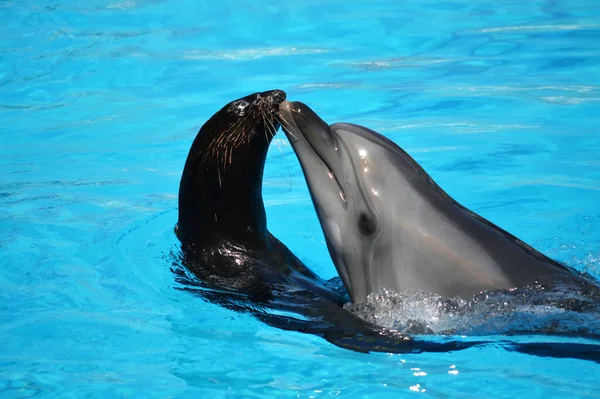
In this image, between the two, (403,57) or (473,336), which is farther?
(403,57)

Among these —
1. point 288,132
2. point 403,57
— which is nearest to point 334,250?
point 288,132

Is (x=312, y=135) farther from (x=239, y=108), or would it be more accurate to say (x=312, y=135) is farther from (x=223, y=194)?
(x=223, y=194)

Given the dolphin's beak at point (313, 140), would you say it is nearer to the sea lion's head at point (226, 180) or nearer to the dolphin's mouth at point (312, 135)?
the dolphin's mouth at point (312, 135)

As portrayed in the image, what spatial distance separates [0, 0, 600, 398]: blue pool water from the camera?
4.07 m

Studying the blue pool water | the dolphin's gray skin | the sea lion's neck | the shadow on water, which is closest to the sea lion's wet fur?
the sea lion's neck

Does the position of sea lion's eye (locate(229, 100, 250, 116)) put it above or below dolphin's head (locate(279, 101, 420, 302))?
above

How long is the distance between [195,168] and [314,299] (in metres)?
1.13

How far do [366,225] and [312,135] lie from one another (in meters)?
0.48

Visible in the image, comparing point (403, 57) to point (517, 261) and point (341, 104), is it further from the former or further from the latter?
point (517, 261)

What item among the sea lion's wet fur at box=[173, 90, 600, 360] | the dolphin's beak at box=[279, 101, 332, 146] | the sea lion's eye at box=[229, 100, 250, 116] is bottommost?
the sea lion's wet fur at box=[173, 90, 600, 360]

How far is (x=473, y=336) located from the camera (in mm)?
4082

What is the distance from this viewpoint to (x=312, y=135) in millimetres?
4133

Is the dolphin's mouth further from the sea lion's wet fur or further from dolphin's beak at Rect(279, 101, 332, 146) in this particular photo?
the sea lion's wet fur

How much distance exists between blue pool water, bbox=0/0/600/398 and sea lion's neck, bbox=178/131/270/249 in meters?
0.39
